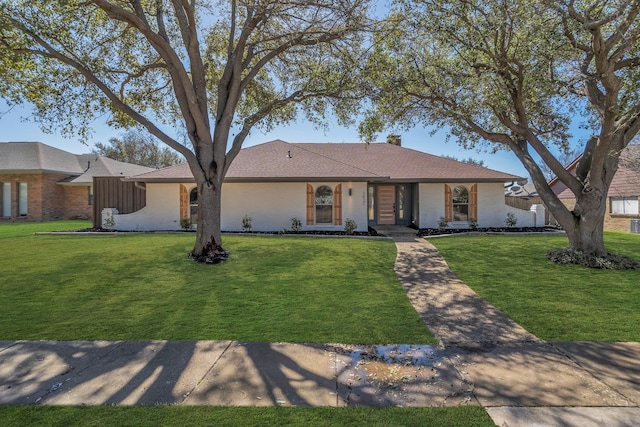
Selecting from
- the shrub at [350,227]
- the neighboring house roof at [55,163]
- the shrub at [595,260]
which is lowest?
the shrub at [595,260]

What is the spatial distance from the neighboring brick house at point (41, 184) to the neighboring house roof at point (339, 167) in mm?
9609

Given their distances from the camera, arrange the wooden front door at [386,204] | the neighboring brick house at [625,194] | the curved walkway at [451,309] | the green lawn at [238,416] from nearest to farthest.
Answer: the green lawn at [238,416] < the curved walkway at [451,309] < the neighboring brick house at [625,194] < the wooden front door at [386,204]

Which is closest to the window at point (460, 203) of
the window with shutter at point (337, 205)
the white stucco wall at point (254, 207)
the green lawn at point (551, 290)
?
the white stucco wall at point (254, 207)

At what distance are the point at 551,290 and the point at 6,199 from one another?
2936 cm

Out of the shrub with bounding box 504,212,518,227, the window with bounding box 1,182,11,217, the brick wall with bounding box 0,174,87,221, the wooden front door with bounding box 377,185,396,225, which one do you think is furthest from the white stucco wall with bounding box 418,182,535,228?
the window with bounding box 1,182,11,217

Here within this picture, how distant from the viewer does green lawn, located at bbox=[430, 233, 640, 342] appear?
14.7 ft

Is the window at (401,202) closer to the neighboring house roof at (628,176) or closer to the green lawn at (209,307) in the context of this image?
the green lawn at (209,307)

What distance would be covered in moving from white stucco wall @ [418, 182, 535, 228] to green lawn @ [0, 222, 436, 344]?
6181 mm

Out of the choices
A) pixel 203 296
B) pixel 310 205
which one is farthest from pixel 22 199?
pixel 203 296

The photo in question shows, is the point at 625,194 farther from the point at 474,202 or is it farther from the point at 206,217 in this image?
the point at 206,217

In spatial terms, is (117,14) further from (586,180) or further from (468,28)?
(586,180)

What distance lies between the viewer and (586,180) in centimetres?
873

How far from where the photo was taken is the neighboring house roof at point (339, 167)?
14.3m

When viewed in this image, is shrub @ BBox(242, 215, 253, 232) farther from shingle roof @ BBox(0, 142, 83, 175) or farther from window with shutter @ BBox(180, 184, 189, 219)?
shingle roof @ BBox(0, 142, 83, 175)
